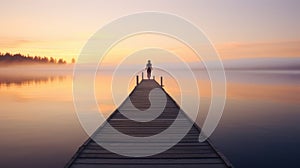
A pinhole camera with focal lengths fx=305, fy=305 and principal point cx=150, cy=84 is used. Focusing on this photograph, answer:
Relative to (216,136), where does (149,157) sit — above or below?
above

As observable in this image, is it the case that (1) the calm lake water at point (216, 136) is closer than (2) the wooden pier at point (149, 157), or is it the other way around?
(2) the wooden pier at point (149, 157)

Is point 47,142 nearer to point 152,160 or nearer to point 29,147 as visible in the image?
point 29,147

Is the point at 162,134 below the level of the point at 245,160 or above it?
above

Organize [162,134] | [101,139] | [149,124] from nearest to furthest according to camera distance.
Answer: [101,139] → [162,134] → [149,124]

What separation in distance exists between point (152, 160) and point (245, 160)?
570 centimetres

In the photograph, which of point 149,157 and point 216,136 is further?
point 216,136

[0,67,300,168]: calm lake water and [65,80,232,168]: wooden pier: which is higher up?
[65,80,232,168]: wooden pier

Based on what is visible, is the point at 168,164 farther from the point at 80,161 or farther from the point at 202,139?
the point at 202,139

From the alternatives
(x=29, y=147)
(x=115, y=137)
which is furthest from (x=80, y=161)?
(x=29, y=147)

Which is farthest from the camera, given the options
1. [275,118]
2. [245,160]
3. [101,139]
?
[275,118]

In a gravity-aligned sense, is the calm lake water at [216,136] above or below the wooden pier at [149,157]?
below

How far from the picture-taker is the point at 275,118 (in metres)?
15.9

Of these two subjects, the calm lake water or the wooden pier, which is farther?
the calm lake water

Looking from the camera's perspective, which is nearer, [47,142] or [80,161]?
[80,161]
